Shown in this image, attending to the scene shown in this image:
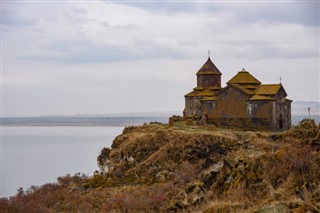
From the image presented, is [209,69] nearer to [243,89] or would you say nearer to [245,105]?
[243,89]

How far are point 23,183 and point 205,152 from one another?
27.3 metres

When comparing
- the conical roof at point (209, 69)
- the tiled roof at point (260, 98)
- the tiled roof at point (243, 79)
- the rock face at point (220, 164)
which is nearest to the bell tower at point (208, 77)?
the conical roof at point (209, 69)

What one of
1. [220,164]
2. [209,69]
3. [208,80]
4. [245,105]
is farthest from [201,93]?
[220,164]

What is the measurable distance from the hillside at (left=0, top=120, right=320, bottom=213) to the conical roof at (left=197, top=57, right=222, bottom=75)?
21.0 feet

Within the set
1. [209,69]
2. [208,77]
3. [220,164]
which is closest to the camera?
[220,164]

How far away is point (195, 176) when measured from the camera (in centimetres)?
2216

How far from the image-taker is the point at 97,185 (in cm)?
2470

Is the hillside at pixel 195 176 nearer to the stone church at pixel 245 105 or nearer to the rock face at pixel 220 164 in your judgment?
the rock face at pixel 220 164

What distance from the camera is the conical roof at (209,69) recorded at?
3352 centimetres

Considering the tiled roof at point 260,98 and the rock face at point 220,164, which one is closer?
the rock face at point 220,164

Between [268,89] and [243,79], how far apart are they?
210 cm

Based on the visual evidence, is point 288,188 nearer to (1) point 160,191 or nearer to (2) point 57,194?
(1) point 160,191

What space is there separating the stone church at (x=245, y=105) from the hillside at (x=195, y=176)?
9.57ft

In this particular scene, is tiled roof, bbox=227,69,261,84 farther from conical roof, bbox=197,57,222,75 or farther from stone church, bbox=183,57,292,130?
conical roof, bbox=197,57,222,75
